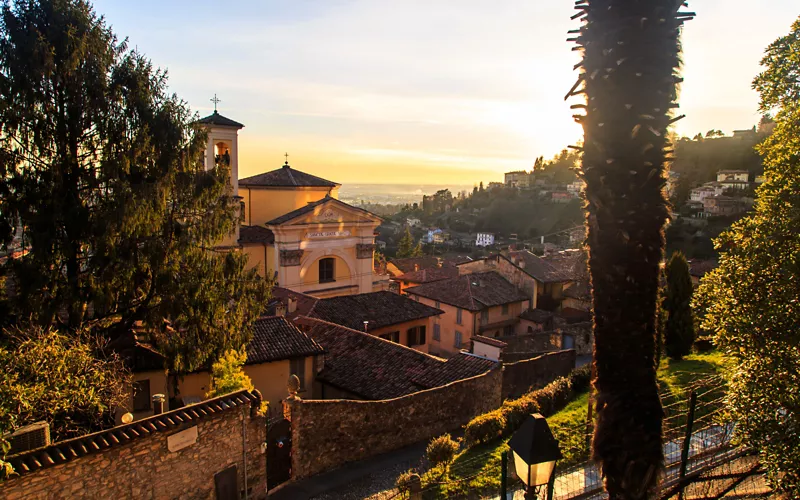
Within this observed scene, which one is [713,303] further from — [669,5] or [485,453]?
[485,453]

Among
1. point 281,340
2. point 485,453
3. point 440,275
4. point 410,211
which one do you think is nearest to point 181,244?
point 281,340

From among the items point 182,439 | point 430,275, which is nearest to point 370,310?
point 182,439

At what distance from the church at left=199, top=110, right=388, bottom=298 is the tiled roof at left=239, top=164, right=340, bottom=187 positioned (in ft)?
0.20

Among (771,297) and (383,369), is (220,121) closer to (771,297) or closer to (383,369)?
(383,369)

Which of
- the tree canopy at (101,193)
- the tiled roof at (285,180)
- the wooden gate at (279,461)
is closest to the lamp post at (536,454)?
the wooden gate at (279,461)

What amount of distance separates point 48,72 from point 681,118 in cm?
1299

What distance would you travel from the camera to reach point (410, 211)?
16112 cm

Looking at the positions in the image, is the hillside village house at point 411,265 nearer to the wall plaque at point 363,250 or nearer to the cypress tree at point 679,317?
the wall plaque at point 363,250

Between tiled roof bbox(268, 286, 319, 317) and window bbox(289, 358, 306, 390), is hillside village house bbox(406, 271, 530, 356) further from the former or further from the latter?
window bbox(289, 358, 306, 390)

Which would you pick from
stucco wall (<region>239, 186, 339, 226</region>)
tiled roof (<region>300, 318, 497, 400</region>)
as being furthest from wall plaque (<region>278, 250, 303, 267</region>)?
tiled roof (<region>300, 318, 497, 400</region>)

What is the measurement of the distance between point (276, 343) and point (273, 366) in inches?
31.0

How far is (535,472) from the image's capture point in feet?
15.8

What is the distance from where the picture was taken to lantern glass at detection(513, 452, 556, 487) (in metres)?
4.79

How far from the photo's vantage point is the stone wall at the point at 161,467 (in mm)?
7551
